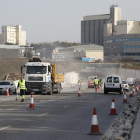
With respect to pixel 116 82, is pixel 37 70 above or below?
above

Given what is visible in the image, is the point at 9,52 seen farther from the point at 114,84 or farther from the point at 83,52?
the point at 114,84

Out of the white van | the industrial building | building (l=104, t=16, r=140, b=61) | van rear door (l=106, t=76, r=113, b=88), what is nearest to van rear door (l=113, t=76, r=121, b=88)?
the white van

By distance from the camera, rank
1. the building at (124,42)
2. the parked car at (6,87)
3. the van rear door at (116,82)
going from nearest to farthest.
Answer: the parked car at (6,87), the van rear door at (116,82), the building at (124,42)

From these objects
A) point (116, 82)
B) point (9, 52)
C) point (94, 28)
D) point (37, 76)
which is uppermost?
point (94, 28)

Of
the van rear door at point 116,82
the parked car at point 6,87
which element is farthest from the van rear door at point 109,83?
the parked car at point 6,87

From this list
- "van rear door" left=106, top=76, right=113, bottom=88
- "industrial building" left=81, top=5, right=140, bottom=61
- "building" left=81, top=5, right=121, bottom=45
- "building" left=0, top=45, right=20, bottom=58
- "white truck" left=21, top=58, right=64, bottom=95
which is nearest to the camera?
"white truck" left=21, top=58, right=64, bottom=95

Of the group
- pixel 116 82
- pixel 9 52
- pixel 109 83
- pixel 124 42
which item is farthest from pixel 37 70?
pixel 124 42

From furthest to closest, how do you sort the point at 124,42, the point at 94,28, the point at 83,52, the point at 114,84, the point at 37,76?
the point at 94,28 → the point at 83,52 → the point at 124,42 → the point at 114,84 → the point at 37,76

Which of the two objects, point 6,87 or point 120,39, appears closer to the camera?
point 6,87

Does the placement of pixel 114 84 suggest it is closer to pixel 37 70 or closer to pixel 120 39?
pixel 37 70

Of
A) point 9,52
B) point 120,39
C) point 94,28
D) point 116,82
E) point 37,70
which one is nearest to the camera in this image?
point 37,70

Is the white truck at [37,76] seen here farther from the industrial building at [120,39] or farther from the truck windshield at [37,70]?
the industrial building at [120,39]

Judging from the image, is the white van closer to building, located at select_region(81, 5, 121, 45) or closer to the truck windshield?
the truck windshield

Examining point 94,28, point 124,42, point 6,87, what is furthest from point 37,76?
point 94,28
